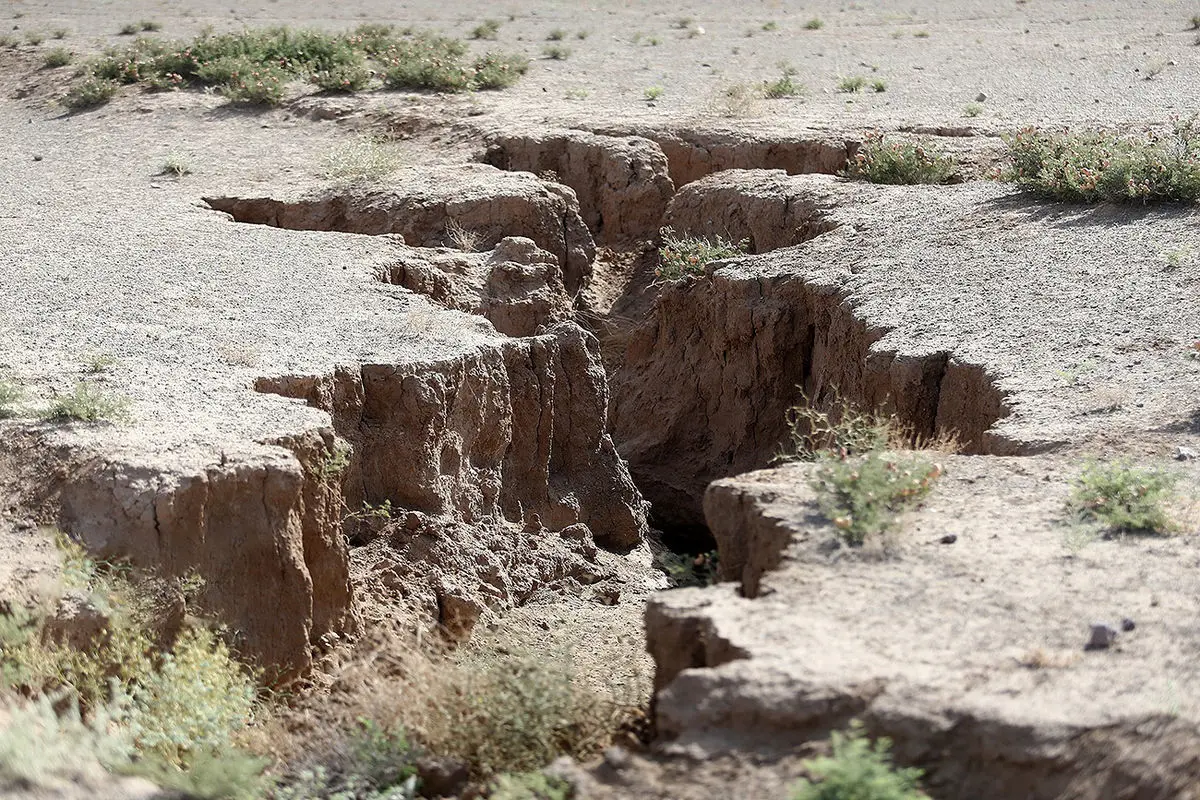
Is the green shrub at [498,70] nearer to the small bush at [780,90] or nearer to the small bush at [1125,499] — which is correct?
the small bush at [780,90]

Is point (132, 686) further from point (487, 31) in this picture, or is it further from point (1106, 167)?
point (487, 31)

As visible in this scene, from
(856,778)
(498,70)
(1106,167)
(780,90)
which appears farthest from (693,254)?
(856,778)

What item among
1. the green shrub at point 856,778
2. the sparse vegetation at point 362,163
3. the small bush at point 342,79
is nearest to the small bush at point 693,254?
the sparse vegetation at point 362,163

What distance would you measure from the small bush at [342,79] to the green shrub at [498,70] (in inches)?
52.3

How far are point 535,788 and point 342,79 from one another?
1301cm

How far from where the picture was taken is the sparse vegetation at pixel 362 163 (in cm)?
1280

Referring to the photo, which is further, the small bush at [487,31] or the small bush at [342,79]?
the small bush at [487,31]

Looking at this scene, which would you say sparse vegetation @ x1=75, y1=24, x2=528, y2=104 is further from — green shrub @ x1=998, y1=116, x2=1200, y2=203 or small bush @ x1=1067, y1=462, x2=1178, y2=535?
small bush @ x1=1067, y1=462, x2=1178, y2=535

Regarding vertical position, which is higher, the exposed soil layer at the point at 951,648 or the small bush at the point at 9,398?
the small bush at the point at 9,398

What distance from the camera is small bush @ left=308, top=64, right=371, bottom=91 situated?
16.1 metres

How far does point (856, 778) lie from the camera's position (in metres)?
3.82

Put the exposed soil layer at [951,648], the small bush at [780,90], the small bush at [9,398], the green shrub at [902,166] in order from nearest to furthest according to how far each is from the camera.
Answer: the exposed soil layer at [951,648] → the small bush at [9,398] → the green shrub at [902,166] → the small bush at [780,90]

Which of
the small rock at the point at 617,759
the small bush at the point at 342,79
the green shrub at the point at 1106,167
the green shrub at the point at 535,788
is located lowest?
the green shrub at the point at 535,788

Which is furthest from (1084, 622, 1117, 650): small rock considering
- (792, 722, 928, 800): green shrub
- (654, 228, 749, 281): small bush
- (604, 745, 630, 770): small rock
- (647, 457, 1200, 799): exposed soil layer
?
(654, 228, 749, 281): small bush
